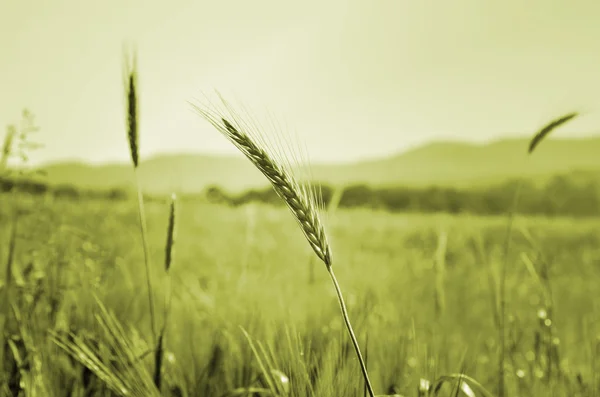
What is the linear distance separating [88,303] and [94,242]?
24cm

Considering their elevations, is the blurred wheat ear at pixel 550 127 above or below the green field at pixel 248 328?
above

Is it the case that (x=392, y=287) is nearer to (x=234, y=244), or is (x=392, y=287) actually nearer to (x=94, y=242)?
(x=234, y=244)

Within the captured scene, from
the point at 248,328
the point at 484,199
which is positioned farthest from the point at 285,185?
the point at 484,199

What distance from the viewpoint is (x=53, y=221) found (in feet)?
5.57

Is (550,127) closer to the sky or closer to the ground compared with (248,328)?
closer to the sky

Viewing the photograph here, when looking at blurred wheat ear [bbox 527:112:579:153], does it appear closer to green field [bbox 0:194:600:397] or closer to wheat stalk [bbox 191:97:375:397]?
green field [bbox 0:194:600:397]

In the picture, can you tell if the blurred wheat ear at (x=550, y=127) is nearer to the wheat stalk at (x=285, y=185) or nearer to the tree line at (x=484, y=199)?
the wheat stalk at (x=285, y=185)

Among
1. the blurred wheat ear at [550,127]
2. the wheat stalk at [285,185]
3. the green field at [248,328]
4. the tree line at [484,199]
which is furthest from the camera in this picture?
the tree line at [484,199]

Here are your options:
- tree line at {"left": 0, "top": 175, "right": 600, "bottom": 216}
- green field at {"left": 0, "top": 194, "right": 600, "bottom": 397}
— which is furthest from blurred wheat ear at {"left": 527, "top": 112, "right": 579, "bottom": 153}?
tree line at {"left": 0, "top": 175, "right": 600, "bottom": 216}

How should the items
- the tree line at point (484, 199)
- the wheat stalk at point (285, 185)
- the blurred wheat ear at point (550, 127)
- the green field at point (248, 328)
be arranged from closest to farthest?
the wheat stalk at point (285, 185), the green field at point (248, 328), the blurred wheat ear at point (550, 127), the tree line at point (484, 199)

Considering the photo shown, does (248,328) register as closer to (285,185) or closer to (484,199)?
(285,185)

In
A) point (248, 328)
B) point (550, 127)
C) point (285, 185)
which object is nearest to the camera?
point (285, 185)

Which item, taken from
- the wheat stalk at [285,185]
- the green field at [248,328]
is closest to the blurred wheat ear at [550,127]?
the green field at [248,328]

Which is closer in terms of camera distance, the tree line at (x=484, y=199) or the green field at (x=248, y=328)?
the green field at (x=248, y=328)
